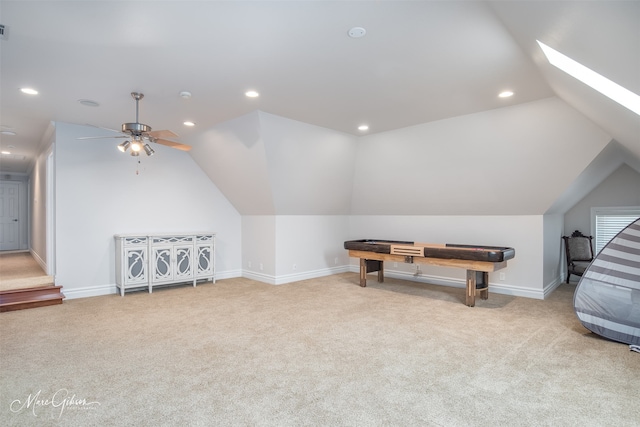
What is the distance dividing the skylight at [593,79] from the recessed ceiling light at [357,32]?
129 centimetres

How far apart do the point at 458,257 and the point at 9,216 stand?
1240 cm

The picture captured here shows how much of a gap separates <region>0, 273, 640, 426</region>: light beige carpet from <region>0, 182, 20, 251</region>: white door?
7733 mm

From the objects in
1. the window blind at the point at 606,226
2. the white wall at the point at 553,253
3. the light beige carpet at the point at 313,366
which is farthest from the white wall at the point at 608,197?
the light beige carpet at the point at 313,366

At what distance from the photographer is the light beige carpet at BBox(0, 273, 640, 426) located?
2.10 metres

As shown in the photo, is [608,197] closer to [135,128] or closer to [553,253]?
[553,253]

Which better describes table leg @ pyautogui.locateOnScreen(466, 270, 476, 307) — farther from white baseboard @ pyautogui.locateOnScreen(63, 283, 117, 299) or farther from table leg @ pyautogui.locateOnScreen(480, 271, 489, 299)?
white baseboard @ pyautogui.locateOnScreen(63, 283, 117, 299)

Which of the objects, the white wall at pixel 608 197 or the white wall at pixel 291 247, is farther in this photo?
the white wall at pixel 291 247

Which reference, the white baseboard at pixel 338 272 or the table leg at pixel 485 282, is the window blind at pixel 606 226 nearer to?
the white baseboard at pixel 338 272

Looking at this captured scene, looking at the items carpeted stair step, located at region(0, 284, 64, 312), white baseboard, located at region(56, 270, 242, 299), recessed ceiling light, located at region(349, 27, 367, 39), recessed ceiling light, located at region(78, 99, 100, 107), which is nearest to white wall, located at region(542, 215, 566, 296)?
recessed ceiling light, located at region(349, 27, 367, 39)

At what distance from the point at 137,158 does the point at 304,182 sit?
9.70 ft

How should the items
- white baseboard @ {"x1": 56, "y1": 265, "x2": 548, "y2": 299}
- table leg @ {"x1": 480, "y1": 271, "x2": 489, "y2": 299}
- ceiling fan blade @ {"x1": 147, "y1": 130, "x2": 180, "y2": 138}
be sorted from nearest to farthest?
ceiling fan blade @ {"x1": 147, "y1": 130, "x2": 180, "y2": 138} < table leg @ {"x1": 480, "y1": 271, "x2": 489, "y2": 299} < white baseboard @ {"x1": 56, "y1": 265, "x2": 548, "y2": 299}

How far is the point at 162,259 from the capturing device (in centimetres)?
565

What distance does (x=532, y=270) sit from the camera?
16.7 feet

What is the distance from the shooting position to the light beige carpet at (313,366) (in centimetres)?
210
